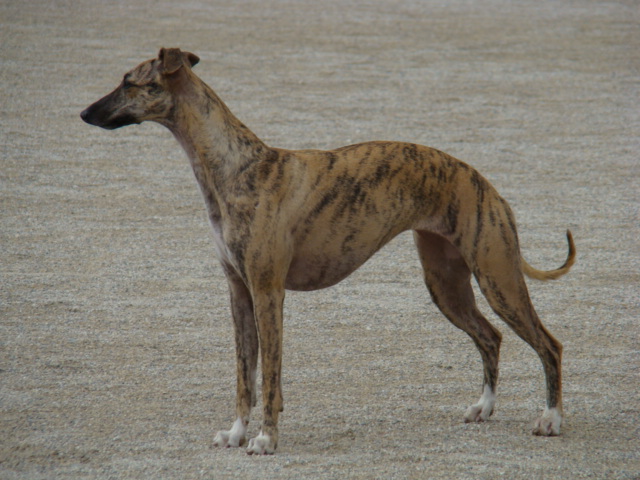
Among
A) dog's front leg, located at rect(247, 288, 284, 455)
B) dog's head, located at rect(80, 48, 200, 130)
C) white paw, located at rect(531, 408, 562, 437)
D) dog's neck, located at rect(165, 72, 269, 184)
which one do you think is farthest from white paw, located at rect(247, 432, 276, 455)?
dog's head, located at rect(80, 48, 200, 130)

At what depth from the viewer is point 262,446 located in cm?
541

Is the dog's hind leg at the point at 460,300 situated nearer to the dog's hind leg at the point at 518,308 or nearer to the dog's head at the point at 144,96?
the dog's hind leg at the point at 518,308

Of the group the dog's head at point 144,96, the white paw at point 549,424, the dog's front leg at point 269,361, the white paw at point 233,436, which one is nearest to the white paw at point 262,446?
the dog's front leg at point 269,361

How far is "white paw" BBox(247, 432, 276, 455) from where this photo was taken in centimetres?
540

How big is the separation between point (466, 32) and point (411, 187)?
48.0ft

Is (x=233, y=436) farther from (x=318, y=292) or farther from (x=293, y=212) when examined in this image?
(x=318, y=292)

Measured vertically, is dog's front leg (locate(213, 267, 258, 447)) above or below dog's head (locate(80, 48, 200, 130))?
below

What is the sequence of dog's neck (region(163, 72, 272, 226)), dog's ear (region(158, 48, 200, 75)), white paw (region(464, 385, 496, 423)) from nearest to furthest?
dog's ear (region(158, 48, 200, 75)), dog's neck (region(163, 72, 272, 226)), white paw (region(464, 385, 496, 423))

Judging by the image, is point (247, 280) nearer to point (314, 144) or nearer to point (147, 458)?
point (147, 458)

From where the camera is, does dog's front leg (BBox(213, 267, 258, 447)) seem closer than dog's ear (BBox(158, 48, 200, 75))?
No

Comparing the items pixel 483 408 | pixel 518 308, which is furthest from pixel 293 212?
pixel 483 408

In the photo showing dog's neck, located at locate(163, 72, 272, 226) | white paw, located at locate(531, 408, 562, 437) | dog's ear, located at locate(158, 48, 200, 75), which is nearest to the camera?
dog's ear, located at locate(158, 48, 200, 75)

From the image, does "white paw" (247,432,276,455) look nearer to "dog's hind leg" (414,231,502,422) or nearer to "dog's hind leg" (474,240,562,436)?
"dog's hind leg" (414,231,502,422)

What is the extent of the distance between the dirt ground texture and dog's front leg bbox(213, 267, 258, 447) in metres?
0.15
